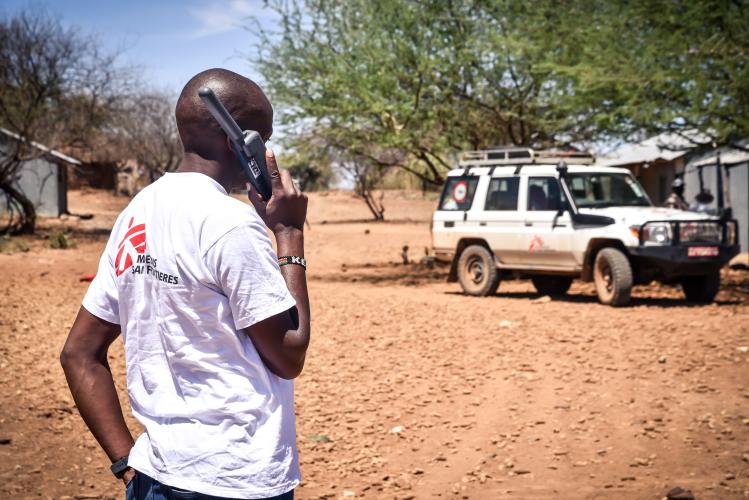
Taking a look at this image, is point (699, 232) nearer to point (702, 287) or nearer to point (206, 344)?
point (702, 287)

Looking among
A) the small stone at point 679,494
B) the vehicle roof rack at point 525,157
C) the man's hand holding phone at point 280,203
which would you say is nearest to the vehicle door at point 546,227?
the vehicle roof rack at point 525,157

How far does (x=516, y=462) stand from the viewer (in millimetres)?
6004

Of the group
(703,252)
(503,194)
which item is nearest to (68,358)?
(703,252)

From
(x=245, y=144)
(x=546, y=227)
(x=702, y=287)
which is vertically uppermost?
(x=245, y=144)

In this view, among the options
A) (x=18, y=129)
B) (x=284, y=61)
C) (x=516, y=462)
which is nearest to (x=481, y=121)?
(x=284, y=61)

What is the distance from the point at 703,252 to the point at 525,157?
304 cm

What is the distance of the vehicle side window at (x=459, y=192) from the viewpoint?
14.7 m

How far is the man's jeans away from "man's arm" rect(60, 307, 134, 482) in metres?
0.14

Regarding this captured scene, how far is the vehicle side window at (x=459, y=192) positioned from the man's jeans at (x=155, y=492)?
12.7 metres

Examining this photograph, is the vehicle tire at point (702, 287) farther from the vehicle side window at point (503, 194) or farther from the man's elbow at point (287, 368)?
the man's elbow at point (287, 368)

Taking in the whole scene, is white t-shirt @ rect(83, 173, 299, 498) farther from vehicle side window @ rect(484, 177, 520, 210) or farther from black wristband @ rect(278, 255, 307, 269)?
vehicle side window @ rect(484, 177, 520, 210)

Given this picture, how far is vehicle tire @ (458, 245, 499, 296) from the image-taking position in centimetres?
1442

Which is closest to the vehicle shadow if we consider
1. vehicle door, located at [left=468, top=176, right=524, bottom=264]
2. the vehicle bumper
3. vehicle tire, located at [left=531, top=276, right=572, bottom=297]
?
vehicle tire, located at [left=531, top=276, right=572, bottom=297]

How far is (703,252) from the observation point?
40.2 feet
